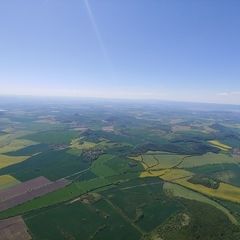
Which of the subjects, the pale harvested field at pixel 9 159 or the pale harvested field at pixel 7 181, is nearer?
the pale harvested field at pixel 7 181

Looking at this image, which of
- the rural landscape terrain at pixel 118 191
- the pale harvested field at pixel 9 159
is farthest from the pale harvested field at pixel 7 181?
the pale harvested field at pixel 9 159

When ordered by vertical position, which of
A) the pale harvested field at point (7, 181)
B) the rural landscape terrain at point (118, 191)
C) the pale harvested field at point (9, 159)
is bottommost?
the pale harvested field at point (9, 159)

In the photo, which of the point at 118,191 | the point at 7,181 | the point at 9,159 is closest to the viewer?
the point at 118,191

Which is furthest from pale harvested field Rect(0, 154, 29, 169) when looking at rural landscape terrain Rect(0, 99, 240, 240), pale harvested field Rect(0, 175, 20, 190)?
A: pale harvested field Rect(0, 175, 20, 190)

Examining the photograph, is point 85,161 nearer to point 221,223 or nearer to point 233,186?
point 233,186

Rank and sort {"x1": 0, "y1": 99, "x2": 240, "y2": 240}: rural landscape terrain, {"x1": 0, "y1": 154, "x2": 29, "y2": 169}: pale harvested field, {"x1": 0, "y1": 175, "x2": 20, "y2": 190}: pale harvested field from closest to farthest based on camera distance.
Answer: {"x1": 0, "y1": 99, "x2": 240, "y2": 240}: rural landscape terrain < {"x1": 0, "y1": 175, "x2": 20, "y2": 190}: pale harvested field < {"x1": 0, "y1": 154, "x2": 29, "y2": 169}: pale harvested field

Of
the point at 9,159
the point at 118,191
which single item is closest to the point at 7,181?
the point at 9,159

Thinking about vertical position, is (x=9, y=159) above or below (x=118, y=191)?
below

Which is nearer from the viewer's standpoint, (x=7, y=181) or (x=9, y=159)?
(x=7, y=181)

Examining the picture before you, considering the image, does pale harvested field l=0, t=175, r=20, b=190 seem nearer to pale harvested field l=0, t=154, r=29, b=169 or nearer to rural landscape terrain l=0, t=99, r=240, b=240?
rural landscape terrain l=0, t=99, r=240, b=240

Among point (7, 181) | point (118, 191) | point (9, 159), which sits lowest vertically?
point (9, 159)

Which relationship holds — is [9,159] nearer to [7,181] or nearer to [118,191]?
[7,181]

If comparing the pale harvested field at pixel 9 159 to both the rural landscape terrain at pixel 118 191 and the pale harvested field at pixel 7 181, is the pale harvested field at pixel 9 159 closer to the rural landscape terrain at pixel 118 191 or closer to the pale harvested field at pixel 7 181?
the rural landscape terrain at pixel 118 191

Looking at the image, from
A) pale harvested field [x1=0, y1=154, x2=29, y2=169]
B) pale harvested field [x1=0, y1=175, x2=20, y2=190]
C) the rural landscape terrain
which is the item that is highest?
the rural landscape terrain
